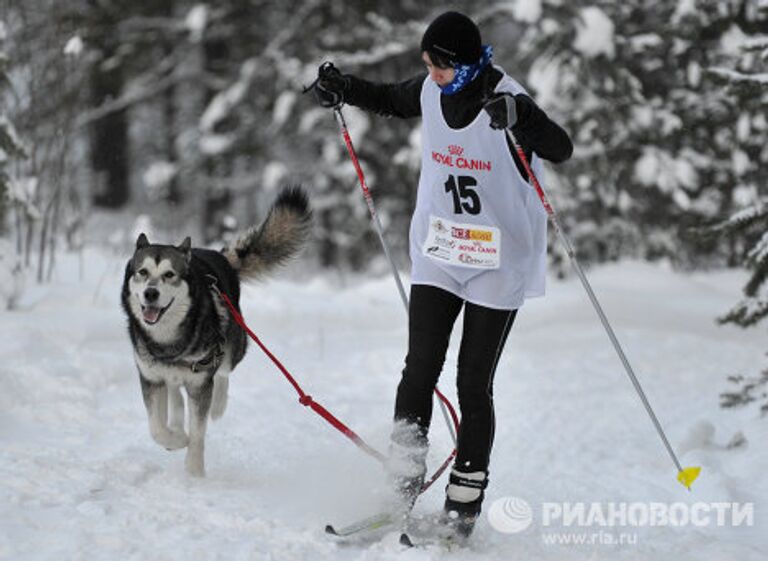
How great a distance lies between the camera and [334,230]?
16578 millimetres

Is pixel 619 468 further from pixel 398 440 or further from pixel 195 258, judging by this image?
pixel 195 258

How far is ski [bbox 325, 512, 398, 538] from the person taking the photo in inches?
128

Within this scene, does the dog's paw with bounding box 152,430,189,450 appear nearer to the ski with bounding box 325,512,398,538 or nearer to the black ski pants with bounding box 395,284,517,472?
the ski with bounding box 325,512,398,538

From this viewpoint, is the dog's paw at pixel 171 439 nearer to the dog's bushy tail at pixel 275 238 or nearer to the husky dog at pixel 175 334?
the husky dog at pixel 175 334

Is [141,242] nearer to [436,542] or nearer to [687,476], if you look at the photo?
[436,542]

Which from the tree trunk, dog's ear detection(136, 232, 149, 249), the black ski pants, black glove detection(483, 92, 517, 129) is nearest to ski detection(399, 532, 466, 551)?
the black ski pants

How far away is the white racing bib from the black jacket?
0.27 m

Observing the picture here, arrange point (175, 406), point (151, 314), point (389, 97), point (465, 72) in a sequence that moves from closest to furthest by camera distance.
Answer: point (465, 72), point (389, 97), point (151, 314), point (175, 406)

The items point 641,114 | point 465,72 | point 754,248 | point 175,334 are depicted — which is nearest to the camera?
point 465,72

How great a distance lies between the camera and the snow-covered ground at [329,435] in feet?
10.9

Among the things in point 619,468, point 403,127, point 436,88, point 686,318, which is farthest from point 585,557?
point 403,127

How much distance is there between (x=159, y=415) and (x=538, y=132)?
2166 mm

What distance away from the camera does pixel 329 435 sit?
16.5 feet

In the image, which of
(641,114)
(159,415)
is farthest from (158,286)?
(641,114)
